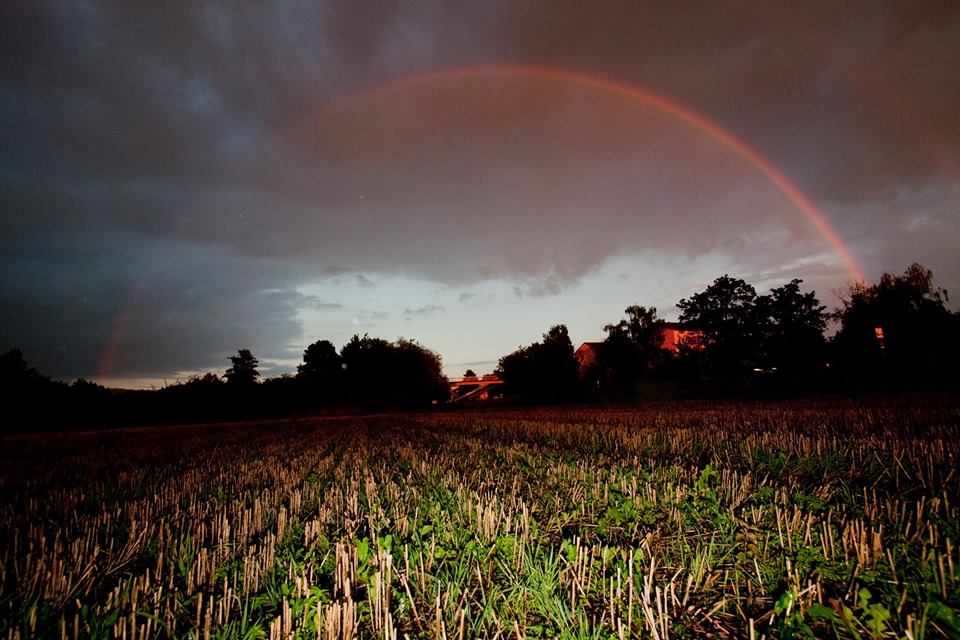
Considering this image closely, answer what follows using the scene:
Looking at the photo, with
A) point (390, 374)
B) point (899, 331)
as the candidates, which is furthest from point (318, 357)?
point (899, 331)

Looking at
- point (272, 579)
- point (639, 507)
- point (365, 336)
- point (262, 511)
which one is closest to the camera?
point (272, 579)

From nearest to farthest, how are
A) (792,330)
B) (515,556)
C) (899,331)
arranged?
(515,556) → (899,331) → (792,330)

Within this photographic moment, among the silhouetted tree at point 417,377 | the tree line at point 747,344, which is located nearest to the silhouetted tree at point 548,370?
the tree line at point 747,344

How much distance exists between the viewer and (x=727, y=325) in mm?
48969

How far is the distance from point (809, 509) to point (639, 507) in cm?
155

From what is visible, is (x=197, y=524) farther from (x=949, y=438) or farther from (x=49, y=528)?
(x=949, y=438)

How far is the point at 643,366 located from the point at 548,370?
1179cm

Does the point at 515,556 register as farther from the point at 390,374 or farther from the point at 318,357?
the point at 318,357

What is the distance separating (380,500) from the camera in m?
4.97

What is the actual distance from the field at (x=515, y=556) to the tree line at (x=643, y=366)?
30.7m

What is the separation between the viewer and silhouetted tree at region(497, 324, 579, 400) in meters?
52.0

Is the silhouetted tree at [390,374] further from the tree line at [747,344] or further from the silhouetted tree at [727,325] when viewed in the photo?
the silhouetted tree at [727,325]

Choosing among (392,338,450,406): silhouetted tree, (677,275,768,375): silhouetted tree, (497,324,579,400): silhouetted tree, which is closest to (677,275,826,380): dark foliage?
(677,275,768,375): silhouetted tree

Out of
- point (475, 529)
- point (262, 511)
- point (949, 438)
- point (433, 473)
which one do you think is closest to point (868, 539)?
point (475, 529)
